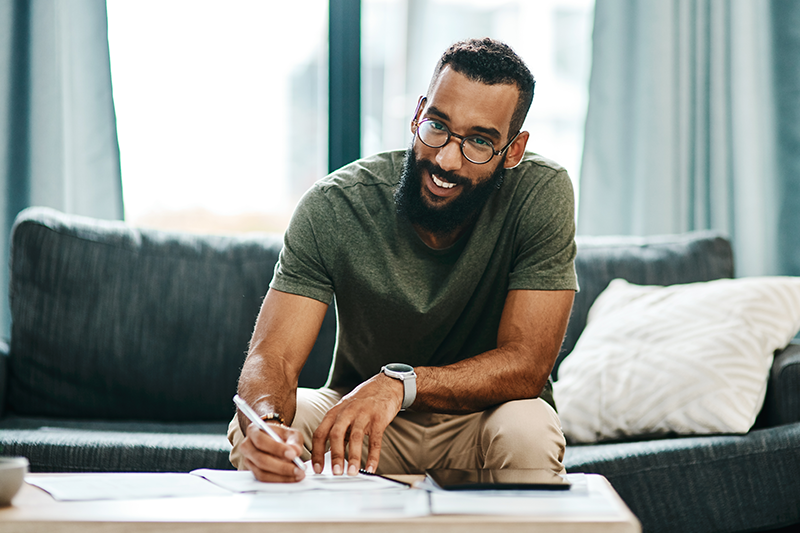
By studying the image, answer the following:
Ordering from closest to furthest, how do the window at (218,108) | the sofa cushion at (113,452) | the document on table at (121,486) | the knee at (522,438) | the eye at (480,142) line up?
the document on table at (121,486) < the knee at (522,438) < the eye at (480,142) < the sofa cushion at (113,452) < the window at (218,108)

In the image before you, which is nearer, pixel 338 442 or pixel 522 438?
pixel 338 442

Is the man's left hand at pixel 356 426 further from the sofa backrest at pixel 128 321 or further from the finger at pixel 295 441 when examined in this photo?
the sofa backrest at pixel 128 321

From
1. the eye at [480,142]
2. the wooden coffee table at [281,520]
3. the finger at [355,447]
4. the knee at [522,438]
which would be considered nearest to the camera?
the wooden coffee table at [281,520]

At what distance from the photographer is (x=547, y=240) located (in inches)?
53.4

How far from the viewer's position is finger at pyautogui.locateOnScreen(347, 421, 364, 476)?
0.96 metres

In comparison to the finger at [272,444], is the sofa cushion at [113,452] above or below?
below

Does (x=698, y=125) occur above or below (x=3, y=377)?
above

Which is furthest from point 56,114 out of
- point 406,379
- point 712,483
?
point 712,483

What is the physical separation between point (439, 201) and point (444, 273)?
0.15 meters

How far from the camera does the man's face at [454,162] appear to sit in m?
1.36

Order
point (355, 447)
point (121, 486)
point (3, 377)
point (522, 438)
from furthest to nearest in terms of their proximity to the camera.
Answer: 1. point (3, 377)
2. point (522, 438)
3. point (355, 447)
4. point (121, 486)

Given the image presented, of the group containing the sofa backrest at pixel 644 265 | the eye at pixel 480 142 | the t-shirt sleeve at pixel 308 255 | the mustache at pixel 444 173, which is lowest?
the sofa backrest at pixel 644 265

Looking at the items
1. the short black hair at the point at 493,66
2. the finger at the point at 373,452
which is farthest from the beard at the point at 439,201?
the finger at the point at 373,452

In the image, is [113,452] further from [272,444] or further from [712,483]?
[712,483]
